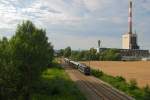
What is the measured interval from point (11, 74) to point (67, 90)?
1567 centimetres

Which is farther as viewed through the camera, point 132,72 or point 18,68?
point 132,72

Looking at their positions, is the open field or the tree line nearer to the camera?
the tree line

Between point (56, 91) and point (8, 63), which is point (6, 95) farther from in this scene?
point (56, 91)

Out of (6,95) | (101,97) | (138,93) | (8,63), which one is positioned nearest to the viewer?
(6,95)

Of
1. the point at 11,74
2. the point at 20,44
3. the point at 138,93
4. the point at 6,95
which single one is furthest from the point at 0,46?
the point at 138,93

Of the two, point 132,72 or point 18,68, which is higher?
point 18,68

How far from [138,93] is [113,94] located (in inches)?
144

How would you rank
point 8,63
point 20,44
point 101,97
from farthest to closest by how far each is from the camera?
point 101,97, point 20,44, point 8,63

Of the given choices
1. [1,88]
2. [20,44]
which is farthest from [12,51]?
[1,88]

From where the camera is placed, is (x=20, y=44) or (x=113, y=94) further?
(x=113, y=94)

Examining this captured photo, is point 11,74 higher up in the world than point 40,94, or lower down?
higher up

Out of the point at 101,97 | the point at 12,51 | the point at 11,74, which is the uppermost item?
the point at 12,51

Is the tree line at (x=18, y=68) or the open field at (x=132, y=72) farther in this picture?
the open field at (x=132, y=72)

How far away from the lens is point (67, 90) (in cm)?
5175
